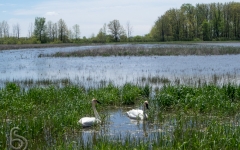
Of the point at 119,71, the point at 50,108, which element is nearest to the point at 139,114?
the point at 50,108

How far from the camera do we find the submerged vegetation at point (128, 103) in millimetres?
8859

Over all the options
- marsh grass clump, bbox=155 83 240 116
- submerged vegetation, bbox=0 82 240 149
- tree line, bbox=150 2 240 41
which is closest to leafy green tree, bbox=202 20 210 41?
tree line, bbox=150 2 240 41

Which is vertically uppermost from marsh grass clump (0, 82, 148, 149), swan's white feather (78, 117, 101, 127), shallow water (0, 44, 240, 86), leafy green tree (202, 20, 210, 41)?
leafy green tree (202, 20, 210, 41)

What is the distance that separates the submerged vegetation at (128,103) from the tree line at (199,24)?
87489mm

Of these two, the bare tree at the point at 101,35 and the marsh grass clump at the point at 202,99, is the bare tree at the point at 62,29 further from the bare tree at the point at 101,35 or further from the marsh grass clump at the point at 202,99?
the marsh grass clump at the point at 202,99

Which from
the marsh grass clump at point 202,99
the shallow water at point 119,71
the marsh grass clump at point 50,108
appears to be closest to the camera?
the marsh grass clump at point 50,108

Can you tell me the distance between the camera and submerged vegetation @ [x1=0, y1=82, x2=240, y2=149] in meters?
8.86

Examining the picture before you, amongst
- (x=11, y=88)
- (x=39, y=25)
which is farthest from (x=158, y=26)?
(x=11, y=88)

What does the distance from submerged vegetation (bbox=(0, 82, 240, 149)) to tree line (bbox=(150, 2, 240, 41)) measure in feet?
287

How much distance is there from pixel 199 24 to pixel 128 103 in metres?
98.4

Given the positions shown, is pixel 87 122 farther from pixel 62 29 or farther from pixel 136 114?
pixel 62 29

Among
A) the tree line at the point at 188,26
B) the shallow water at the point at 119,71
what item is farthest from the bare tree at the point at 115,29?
the shallow water at the point at 119,71

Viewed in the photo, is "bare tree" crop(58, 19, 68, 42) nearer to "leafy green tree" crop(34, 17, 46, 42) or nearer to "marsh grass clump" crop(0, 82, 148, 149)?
"leafy green tree" crop(34, 17, 46, 42)

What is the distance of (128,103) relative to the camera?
51.0 feet
